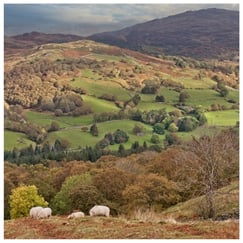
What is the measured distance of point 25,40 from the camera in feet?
69.2

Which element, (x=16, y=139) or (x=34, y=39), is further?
(x=16, y=139)

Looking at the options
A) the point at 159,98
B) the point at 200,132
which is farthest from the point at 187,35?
the point at 200,132

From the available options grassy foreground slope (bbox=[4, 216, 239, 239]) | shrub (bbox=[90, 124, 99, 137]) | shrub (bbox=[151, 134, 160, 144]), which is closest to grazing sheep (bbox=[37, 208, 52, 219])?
grassy foreground slope (bbox=[4, 216, 239, 239])

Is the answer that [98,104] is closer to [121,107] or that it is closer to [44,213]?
[121,107]

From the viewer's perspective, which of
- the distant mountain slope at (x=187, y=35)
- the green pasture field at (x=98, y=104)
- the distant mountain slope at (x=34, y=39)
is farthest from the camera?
the green pasture field at (x=98, y=104)

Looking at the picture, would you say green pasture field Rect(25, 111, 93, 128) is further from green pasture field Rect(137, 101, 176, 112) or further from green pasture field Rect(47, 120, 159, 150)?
green pasture field Rect(137, 101, 176, 112)

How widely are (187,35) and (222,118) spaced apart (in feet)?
15.5

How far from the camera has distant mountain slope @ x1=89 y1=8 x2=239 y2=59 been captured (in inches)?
832

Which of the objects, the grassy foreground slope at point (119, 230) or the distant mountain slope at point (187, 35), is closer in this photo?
the grassy foreground slope at point (119, 230)

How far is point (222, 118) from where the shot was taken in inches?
905

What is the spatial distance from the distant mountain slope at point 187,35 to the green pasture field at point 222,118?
9.97 ft

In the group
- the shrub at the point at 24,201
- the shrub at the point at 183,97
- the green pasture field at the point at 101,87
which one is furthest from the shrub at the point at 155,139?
the shrub at the point at 24,201

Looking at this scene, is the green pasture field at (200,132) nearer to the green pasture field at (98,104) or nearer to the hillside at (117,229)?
the green pasture field at (98,104)

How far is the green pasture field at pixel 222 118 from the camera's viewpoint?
2225 centimetres
